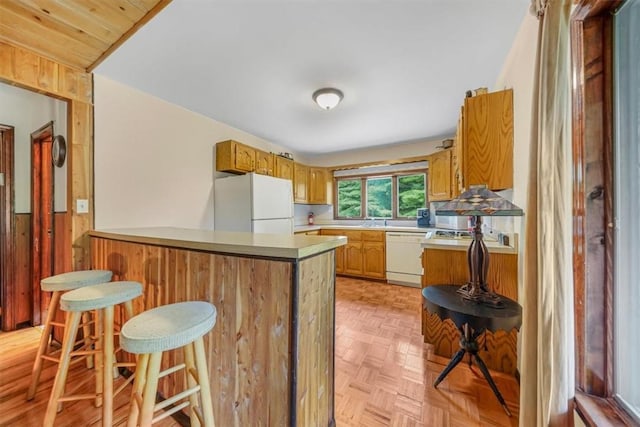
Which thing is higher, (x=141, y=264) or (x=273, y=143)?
(x=273, y=143)

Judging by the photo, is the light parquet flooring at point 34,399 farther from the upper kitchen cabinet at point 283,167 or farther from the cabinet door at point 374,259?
the cabinet door at point 374,259

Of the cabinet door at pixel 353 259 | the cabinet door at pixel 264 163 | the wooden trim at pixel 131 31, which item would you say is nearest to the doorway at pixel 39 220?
the wooden trim at pixel 131 31

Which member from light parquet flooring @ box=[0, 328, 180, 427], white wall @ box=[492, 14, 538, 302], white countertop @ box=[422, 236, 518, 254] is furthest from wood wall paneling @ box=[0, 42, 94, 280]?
white wall @ box=[492, 14, 538, 302]

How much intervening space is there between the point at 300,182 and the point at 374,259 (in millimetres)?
1848

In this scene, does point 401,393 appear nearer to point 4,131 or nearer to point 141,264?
point 141,264

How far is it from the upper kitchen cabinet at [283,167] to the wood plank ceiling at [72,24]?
2254mm

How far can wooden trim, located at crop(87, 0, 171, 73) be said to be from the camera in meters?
1.40

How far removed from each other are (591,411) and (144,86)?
3.42m

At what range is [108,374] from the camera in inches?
46.9

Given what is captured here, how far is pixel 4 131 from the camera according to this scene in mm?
2350

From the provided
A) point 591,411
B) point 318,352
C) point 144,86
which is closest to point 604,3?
point 591,411

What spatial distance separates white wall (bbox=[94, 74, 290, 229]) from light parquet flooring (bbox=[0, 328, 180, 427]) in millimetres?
1090

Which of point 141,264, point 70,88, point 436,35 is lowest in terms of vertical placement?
point 141,264

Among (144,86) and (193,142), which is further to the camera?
(193,142)
